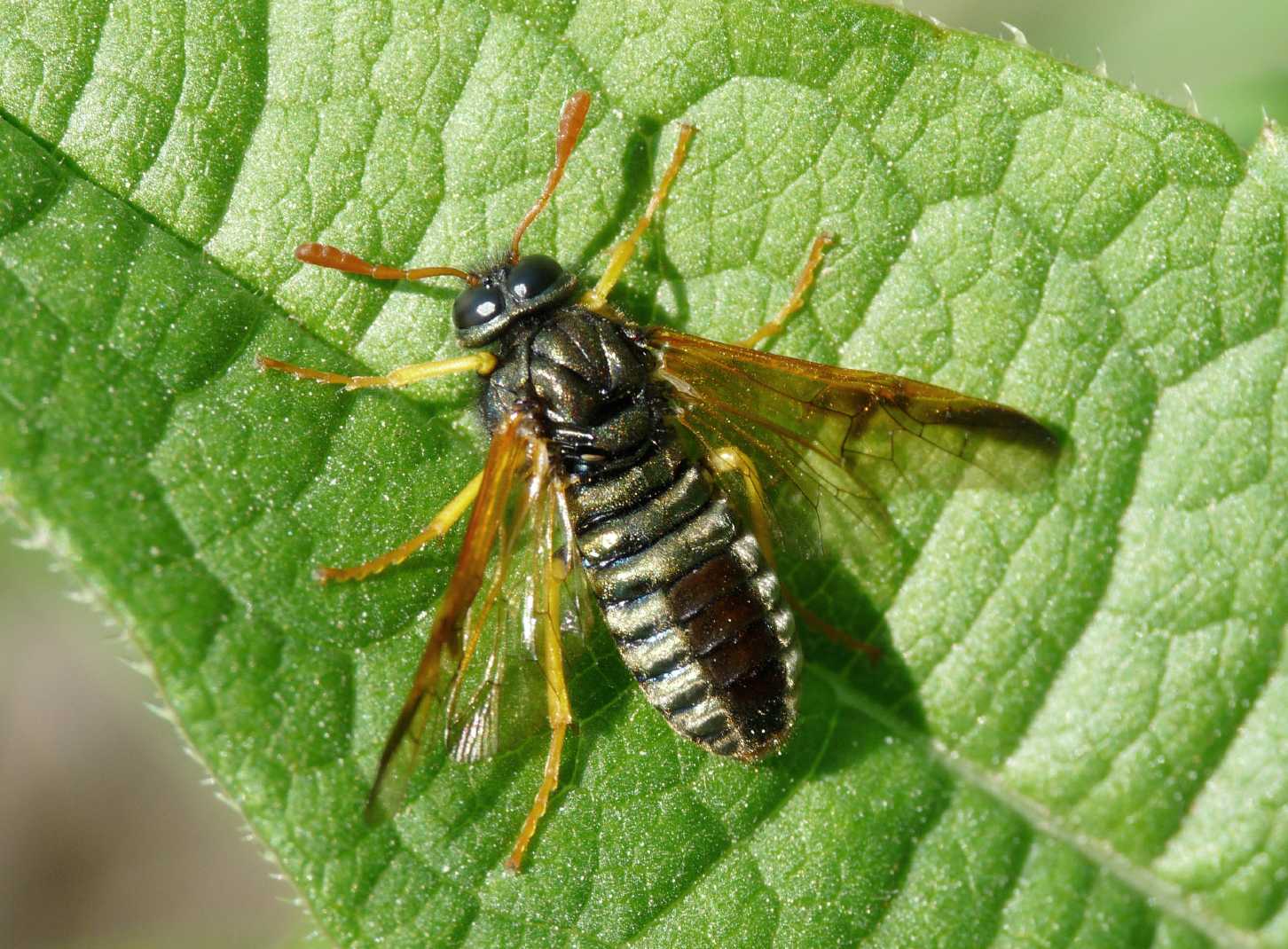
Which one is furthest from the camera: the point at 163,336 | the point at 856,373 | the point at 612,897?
the point at 856,373

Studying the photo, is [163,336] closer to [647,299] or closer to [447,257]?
[447,257]

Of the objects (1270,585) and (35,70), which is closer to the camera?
(35,70)

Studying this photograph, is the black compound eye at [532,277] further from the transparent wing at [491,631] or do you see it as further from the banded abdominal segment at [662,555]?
the transparent wing at [491,631]

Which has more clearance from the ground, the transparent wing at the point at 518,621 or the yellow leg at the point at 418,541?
the yellow leg at the point at 418,541

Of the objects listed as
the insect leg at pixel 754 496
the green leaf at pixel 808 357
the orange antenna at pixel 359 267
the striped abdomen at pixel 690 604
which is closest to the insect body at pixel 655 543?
the striped abdomen at pixel 690 604

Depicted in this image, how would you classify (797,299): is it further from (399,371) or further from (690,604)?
(399,371)

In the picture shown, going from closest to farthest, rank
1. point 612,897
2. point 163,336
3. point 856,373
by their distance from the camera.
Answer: point 163,336 → point 612,897 → point 856,373

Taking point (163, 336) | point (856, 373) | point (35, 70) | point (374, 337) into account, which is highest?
point (35, 70)

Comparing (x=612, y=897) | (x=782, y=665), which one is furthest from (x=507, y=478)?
(x=612, y=897)
